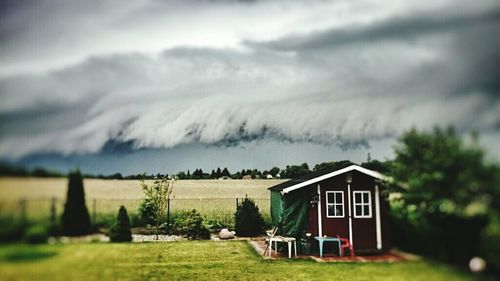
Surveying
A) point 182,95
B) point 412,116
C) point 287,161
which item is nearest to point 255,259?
point 287,161

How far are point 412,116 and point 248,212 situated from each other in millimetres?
2783

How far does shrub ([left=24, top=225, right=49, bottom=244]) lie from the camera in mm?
5762

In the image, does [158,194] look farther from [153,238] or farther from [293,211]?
[293,211]

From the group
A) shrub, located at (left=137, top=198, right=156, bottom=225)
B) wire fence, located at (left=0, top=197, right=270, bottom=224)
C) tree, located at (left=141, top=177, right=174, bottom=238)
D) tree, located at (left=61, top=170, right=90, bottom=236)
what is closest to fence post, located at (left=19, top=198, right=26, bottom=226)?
wire fence, located at (left=0, top=197, right=270, bottom=224)

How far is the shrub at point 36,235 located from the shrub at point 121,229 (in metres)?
1.52

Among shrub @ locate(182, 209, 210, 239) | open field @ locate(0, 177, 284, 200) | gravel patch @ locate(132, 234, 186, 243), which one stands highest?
open field @ locate(0, 177, 284, 200)

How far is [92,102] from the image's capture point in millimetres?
7195

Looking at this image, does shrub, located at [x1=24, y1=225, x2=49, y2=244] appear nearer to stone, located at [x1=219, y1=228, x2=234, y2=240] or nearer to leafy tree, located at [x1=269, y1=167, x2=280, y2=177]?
stone, located at [x1=219, y1=228, x2=234, y2=240]

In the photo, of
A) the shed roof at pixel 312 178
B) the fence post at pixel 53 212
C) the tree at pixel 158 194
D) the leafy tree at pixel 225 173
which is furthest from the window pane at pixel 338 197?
the fence post at pixel 53 212

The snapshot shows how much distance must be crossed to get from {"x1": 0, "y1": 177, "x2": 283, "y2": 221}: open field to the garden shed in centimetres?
31

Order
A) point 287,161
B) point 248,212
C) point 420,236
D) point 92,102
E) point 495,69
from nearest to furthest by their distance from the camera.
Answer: point 495,69 → point 420,236 → point 92,102 → point 287,161 → point 248,212

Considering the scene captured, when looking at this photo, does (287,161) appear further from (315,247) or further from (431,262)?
(431,262)

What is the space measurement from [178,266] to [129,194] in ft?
4.79

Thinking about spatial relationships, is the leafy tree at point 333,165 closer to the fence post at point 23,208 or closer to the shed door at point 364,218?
the shed door at point 364,218
